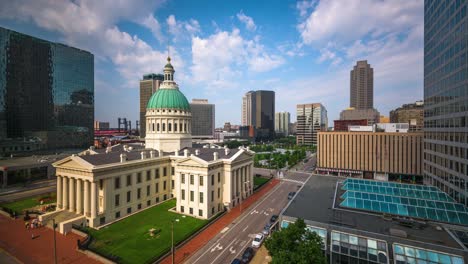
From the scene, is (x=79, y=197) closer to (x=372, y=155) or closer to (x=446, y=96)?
(x=446, y=96)

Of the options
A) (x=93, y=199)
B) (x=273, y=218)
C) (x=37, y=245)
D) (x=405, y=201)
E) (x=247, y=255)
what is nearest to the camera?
(x=247, y=255)

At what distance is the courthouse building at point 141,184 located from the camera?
45.9m

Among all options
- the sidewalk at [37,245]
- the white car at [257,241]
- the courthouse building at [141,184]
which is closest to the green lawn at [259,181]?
the courthouse building at [141,184]

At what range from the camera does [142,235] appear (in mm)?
41375

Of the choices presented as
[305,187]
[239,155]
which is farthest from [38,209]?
[305,187]

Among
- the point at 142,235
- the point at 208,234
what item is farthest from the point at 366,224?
the point at 142,235

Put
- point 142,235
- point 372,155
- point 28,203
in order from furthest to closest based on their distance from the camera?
1. point 372,155
2. point 28,203
3. point 142,235

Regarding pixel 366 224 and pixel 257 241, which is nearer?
pixel 366 224

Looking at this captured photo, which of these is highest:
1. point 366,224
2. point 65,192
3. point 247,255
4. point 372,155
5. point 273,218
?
point 372,155

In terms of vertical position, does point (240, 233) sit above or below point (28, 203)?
below

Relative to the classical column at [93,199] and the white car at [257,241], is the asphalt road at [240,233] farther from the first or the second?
the classical column at [93,199]

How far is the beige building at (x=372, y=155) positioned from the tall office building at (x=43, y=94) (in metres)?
141

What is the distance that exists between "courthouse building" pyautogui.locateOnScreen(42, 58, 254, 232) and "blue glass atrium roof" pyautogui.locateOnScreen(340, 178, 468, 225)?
1127 inches

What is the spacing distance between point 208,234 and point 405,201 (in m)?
37.1
